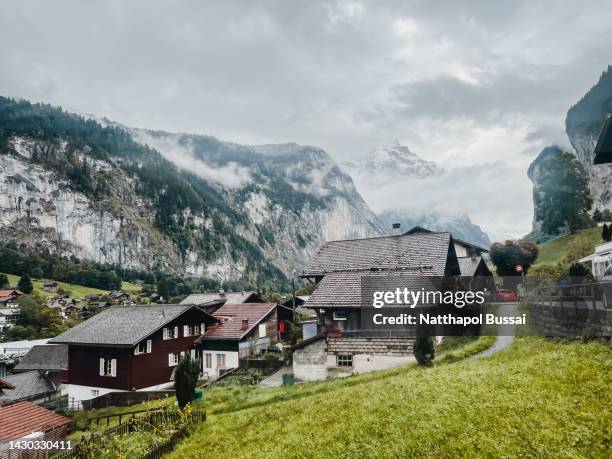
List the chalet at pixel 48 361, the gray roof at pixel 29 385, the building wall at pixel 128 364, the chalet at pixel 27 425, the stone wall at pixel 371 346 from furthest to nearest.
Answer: the chalet at pixel 48 361
the gray roof at pixel 29 385
the building wall at pixel 128 364
the stone wall at pixel 371 346
the chalet at pixel 27 425

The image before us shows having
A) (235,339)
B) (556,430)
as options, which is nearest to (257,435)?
(556,430)

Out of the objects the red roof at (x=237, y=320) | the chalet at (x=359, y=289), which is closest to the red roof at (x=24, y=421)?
the chalet at (x=359, y=289)

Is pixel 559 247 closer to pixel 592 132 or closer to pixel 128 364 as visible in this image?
pixel 128 364

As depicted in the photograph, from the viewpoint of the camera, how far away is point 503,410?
9.87m

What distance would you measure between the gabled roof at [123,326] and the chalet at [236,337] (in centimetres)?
404

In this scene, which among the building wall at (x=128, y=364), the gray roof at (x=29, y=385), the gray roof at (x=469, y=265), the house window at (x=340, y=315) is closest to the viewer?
the house window at (x=340, y=315)

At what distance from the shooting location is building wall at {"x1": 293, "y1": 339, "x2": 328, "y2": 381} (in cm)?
2939

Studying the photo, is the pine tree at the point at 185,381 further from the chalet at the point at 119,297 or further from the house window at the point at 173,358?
the chalet at the point at 119,297

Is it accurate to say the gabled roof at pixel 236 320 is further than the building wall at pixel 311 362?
Yes

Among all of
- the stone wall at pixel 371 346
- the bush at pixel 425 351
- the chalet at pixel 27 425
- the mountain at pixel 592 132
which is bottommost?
the chalet at pixel 27 425

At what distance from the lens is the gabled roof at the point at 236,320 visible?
45156mm

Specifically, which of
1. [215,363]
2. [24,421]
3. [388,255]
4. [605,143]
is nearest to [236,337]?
[215,363]

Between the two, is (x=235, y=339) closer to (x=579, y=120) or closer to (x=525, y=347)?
(x=525, y=347)

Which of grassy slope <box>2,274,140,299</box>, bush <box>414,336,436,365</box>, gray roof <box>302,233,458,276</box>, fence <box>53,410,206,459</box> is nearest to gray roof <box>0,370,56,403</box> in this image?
fence <box>53,410,206,459</box>
